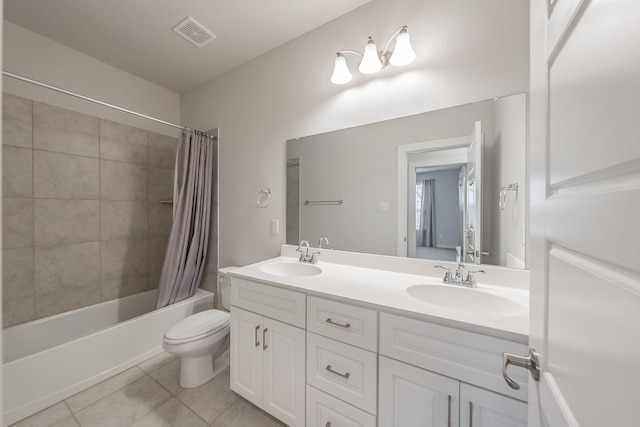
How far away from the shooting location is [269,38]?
6.28ft

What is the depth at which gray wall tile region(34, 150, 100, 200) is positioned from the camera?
74.2 inches

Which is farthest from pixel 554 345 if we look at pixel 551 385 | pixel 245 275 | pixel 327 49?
pixel 327 49

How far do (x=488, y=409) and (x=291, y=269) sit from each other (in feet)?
4.01

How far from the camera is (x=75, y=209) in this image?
206 cm

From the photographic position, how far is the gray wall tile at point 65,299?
189 cm

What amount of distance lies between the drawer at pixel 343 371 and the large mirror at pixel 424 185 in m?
0.66

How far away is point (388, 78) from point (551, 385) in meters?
1.60

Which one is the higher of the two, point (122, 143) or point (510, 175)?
point (122, 143)

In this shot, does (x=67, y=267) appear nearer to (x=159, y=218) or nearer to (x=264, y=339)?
(x=159, y=218)

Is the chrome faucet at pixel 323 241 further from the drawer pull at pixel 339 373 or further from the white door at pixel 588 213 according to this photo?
the white door at pixel 588 213

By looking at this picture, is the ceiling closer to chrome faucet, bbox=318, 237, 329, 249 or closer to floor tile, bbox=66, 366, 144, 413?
chrome faucet, bbox=318, 237, 329, 249

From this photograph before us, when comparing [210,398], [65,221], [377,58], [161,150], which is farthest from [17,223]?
[377,58]

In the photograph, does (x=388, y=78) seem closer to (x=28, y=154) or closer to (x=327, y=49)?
(x=327, y=49)

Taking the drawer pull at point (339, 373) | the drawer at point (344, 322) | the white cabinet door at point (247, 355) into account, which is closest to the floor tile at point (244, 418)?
the white cabinet door at point (247, 355)
